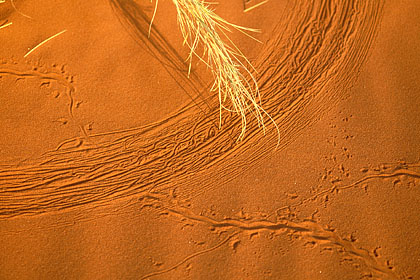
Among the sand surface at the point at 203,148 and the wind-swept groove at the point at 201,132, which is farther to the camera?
the wind-swept groove at the point at 201,132

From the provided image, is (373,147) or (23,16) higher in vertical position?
(23,16)

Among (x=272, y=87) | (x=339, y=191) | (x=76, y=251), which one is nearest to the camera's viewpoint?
(x=76, y=251)

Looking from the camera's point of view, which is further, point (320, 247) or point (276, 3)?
point (276, 3)

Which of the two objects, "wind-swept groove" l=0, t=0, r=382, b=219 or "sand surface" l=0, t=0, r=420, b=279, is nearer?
"sand surface" l=0, t=0, r=420, b=279

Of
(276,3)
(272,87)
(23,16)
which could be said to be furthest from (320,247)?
(23,16)

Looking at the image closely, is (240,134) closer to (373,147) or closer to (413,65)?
(373,147)

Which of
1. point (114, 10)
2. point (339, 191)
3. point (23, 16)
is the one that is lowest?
point (339, 191)

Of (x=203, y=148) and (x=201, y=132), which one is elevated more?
(x=201, y=132)

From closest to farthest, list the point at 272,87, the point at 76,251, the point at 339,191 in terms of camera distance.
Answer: the point at 76,251 → the point at 339,191 → the point at 272,87
